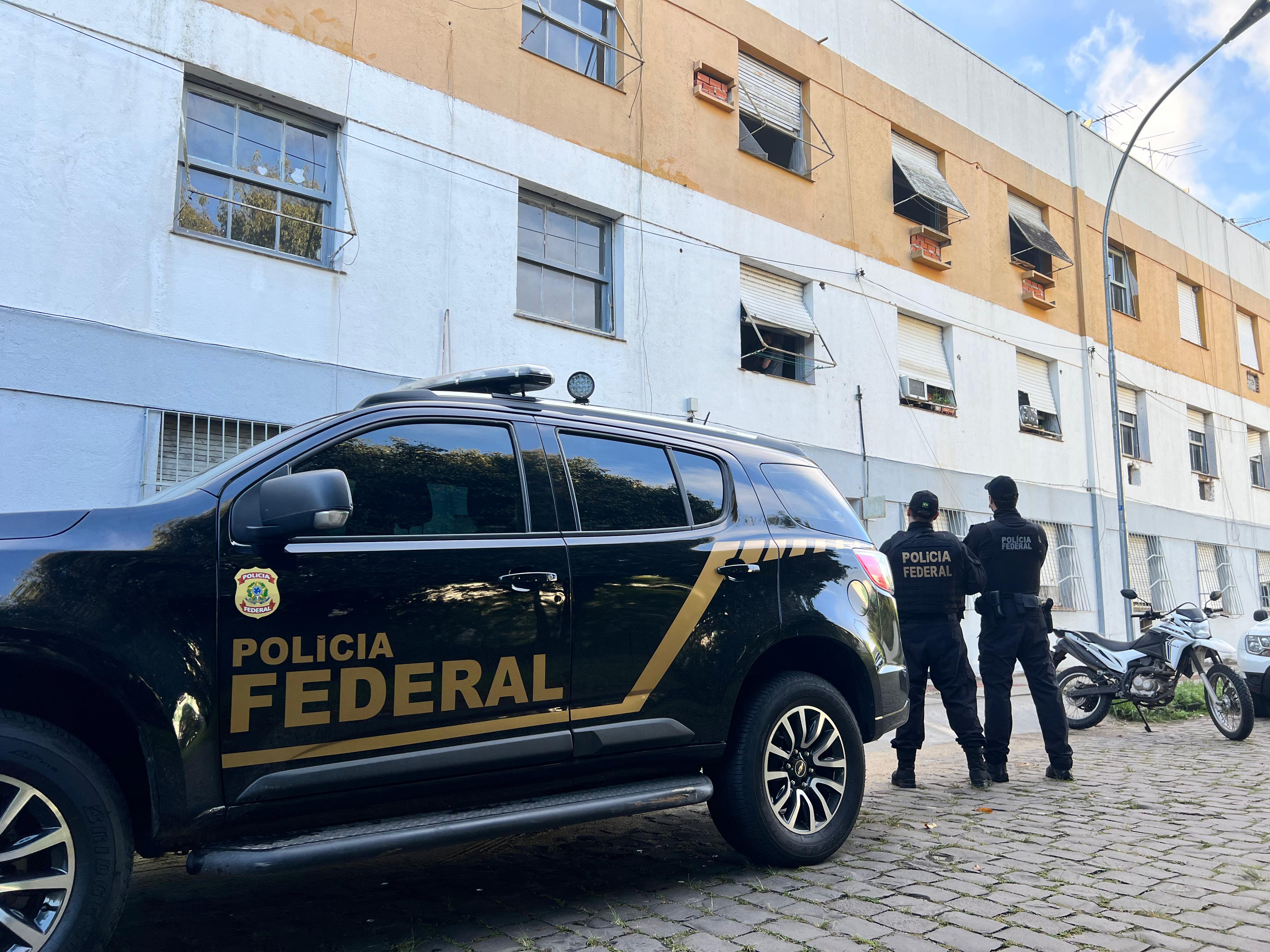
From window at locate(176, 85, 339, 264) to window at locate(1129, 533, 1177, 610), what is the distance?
1550 cm

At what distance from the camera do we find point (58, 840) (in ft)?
8.95

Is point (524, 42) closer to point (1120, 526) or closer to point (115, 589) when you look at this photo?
point (115, 589)

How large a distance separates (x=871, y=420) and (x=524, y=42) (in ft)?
22.0

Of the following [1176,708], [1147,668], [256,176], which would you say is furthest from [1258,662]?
[256,176]

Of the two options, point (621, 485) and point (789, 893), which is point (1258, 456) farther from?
point (621, 485)

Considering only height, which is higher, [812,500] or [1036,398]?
[1036,398]

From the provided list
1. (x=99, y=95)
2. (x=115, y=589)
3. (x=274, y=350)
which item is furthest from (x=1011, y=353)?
(x=115, y=589)

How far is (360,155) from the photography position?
Answer: 9383 mm

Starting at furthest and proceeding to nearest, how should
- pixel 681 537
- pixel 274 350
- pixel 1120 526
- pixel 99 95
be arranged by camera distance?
pixel 1120 526, pixel 274 350, pixel 99 95, pixel 681 537

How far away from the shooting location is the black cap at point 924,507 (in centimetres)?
662

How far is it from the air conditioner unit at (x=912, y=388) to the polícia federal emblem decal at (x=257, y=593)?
40.8ft

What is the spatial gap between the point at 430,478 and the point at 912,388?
39.5ft

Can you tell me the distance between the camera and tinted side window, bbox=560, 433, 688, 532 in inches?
157

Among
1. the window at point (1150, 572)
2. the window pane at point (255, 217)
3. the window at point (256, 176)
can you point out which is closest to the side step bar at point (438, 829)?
the window at point (256, 176)
